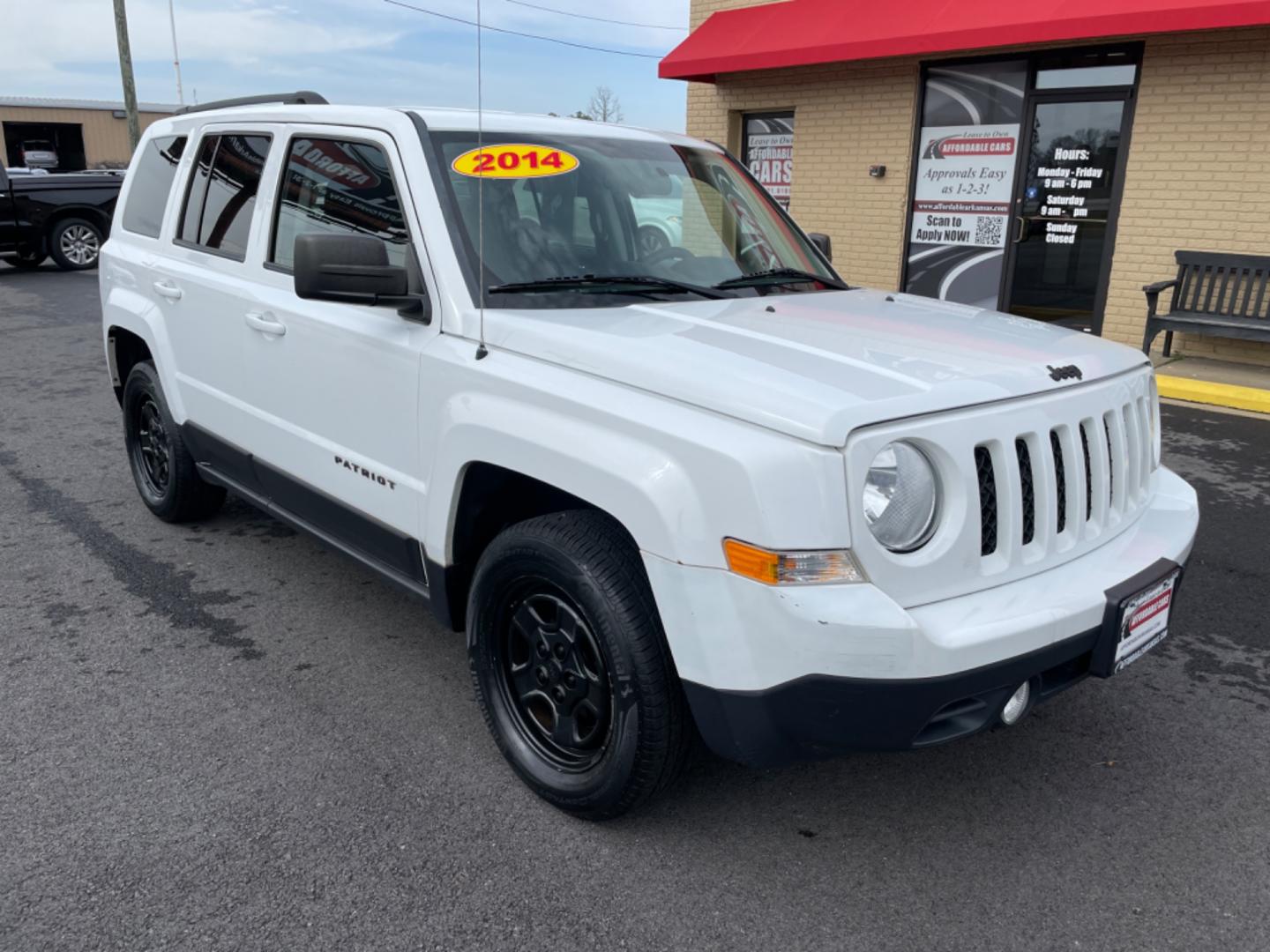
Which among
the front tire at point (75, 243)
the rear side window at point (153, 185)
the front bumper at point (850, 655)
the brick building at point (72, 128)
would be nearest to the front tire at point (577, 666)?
the front bumper at point (850, 655)

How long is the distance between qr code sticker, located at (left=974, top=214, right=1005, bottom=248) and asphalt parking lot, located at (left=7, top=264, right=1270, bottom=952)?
694cm

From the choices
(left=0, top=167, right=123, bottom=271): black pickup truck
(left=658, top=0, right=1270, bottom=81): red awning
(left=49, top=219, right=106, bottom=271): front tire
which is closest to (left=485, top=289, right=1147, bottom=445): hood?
(left=658, top=0, right=1270, bottom=81): red awning

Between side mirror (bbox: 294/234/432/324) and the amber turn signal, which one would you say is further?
side mirror (bbox: 294/234/432/324)

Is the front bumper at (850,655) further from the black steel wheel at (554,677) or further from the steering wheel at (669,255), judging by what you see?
the steering wheel at (669,255)

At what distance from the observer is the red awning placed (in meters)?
8.10

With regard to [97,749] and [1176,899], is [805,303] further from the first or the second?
[97,749]

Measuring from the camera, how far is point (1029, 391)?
8.21ft

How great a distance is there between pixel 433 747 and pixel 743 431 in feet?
5.16

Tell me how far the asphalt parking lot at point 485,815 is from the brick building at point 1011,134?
20.0ft

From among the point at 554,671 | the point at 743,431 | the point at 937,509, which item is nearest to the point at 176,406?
the point at 554,671

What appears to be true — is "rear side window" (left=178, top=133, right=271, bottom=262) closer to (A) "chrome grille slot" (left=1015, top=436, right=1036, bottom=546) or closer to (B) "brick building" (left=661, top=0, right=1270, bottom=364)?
(A) "chrome grille slot" (left=1015, top=436, right=1036, bottom=546)

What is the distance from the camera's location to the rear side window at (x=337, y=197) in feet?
10.7

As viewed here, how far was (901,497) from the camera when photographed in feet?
7.42

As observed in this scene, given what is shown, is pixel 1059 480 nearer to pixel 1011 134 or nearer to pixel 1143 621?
pixel 1143 621
